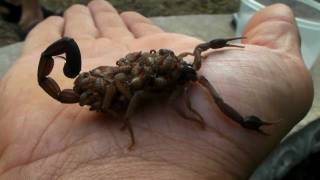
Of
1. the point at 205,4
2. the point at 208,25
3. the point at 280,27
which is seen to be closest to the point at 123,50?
the point at 280,27

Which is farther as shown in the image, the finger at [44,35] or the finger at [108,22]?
the finger at [108,22]

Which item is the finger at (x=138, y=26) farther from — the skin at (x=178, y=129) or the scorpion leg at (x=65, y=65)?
the scorpion leg at (x=65, y=65)

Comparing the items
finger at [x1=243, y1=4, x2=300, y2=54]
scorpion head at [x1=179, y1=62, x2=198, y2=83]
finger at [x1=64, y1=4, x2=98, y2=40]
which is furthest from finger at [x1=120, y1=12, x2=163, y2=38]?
scorpion head at [x1=179, y1=62, x2=198, y2=83]

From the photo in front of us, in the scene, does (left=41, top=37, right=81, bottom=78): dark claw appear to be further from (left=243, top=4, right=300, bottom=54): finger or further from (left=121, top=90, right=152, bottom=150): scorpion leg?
(left=243, top=4, right=300, bottom=54): finger

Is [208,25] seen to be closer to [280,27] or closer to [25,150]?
[280,27]

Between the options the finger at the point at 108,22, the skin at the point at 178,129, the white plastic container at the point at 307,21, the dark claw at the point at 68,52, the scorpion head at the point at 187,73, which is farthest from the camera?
the white plastic container at the point at 307,21

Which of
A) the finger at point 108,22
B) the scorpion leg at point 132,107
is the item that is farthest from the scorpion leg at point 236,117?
the finger at point 108,22

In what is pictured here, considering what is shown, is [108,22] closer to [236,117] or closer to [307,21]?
[307,21]
